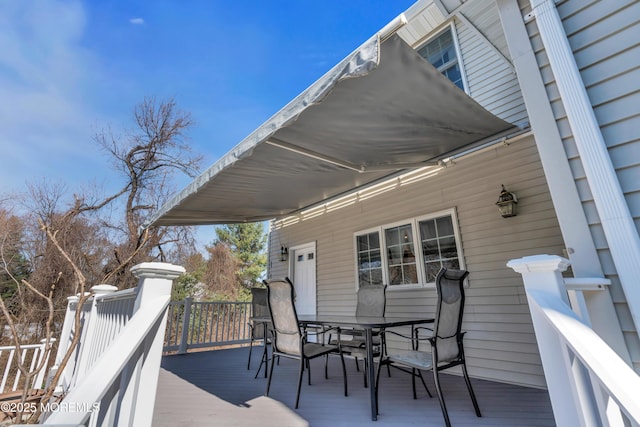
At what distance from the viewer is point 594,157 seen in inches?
55.1

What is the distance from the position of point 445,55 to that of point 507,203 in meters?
3.42

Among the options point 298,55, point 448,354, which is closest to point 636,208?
point 448,354

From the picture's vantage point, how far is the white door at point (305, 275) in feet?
20.0

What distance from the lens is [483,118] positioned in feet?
8.96

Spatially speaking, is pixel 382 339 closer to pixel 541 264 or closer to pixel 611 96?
pixel 541 264

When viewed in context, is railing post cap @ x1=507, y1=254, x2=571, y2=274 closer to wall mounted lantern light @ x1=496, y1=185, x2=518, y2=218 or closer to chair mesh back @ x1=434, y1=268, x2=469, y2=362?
chair mesh back @ x1=434, y1=268, x2=469, y2=362

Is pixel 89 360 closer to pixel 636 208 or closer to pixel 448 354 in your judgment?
pixel 448 354

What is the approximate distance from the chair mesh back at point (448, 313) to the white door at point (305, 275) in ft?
12.5

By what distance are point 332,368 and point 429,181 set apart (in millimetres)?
3170

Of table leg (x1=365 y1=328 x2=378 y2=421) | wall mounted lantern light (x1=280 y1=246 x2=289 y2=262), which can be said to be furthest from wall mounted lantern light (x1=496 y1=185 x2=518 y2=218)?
wall mounted lantern light (x1=280 y1=246 x2=289 y2=262)

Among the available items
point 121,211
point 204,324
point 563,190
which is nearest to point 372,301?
point 563,190

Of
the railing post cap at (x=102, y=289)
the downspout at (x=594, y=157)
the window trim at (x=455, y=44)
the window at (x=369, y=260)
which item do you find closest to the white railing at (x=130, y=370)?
the railing post cap at (x=102, y=289)

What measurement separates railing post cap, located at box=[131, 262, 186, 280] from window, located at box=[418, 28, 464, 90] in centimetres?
528

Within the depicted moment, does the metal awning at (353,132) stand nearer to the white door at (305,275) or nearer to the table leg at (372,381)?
the table leg at (372,381)
